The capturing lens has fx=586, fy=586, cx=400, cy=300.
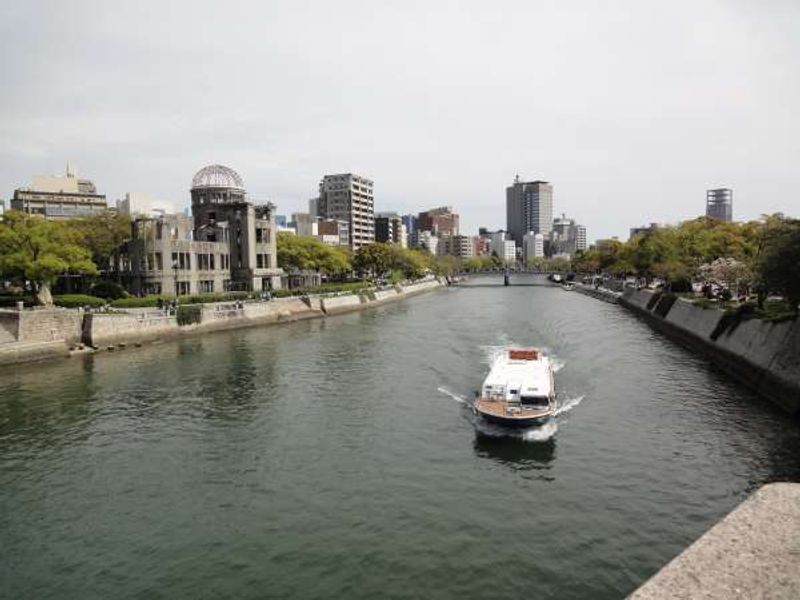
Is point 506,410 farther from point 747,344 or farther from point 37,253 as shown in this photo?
point 37,253

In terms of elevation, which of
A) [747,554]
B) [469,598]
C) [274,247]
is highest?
[274,247]

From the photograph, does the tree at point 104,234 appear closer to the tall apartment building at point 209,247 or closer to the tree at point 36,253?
the tall apartment building at point 209,247

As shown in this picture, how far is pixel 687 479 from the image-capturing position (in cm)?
2948

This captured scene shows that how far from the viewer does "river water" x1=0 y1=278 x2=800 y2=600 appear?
21.6 meters

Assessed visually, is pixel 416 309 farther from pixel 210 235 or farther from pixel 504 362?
pixel 504 362

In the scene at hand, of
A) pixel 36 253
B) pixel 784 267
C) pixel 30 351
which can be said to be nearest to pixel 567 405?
pixel 784 267

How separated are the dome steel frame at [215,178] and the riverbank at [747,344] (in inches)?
3879

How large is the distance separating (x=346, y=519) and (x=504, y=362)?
2467 cm

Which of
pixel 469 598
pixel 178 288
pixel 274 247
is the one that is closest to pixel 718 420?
pixel 469 598

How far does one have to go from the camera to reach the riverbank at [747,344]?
42.6m

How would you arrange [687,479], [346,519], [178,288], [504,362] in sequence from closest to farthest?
[346,519] → [687,479] → [504,362] → [178,288]

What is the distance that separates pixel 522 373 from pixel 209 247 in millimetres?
83706

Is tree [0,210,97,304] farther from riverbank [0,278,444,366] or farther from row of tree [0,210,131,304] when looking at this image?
riverbank [0,278,444,366]

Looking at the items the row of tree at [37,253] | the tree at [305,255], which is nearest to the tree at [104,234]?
the row of tree at [37,253]
